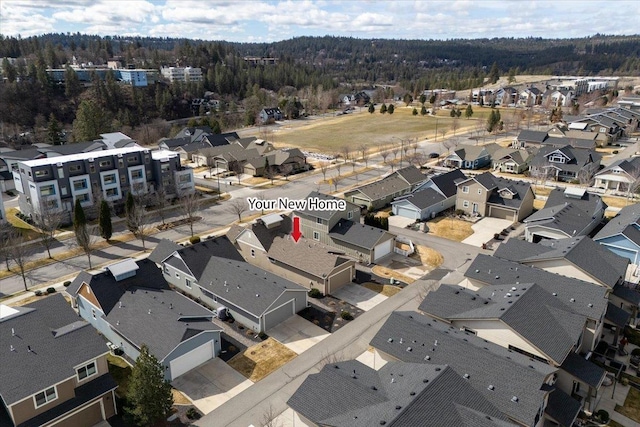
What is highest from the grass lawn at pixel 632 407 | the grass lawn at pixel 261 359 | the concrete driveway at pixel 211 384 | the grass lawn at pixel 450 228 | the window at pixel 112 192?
the window at pixel 112 192

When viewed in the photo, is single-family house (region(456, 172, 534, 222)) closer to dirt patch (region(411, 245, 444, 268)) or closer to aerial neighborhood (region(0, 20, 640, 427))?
aerial neighborhood (region(0, 20, 640, 427))

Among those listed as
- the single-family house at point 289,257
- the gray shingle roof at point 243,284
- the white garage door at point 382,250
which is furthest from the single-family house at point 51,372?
the white garage door at point 382,250

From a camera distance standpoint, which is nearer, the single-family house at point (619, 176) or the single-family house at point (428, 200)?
the single-family house at point (428, 200)

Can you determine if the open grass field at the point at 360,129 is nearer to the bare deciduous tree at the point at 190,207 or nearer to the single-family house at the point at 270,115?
the single-family house at the point at 270,115

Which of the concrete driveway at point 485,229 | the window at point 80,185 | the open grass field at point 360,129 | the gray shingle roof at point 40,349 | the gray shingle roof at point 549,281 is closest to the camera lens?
the gray shingle roof at point 40,349

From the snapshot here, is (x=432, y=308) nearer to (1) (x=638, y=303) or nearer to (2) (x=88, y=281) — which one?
(1) (x=638, y=303)

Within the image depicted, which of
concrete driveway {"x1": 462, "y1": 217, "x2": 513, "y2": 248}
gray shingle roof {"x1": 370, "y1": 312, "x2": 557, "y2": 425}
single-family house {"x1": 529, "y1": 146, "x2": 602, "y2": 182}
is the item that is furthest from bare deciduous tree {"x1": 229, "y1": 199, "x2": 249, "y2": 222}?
single-family house {"x1": 529, "y1": 146, "x2": 602, "y2": 182}
